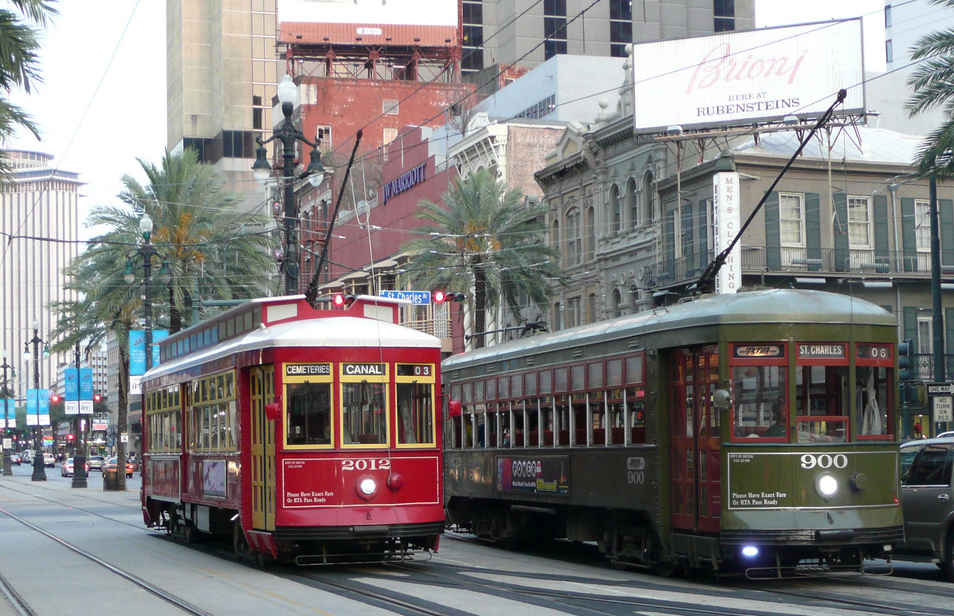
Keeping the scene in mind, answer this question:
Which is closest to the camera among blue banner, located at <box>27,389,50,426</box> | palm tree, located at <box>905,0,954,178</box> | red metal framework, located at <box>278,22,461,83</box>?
palm tree, located at <box>905,0,954,178</box>

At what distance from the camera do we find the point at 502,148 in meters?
55.0

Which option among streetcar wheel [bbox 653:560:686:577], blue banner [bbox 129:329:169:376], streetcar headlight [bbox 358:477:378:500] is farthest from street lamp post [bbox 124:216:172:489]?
streetcar wheel [bbox 653:560:686:577]

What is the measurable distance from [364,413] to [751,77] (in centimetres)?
2721

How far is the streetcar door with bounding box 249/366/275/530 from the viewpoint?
16.9m

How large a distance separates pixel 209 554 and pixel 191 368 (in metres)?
2.81

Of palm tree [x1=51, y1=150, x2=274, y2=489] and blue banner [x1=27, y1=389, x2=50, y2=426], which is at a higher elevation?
palm tree [x1=51, y1=150, x2=274, y2=489]

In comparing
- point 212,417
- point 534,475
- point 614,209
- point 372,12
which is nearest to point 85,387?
point 372,12

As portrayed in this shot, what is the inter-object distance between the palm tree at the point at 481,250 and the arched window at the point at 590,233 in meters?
5.58

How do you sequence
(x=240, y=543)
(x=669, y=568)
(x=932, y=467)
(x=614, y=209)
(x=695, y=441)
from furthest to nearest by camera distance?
(x=614, y=209) < (x=240, y=543) < (x=932, y=467) < (x=669, y=568) < (x=695, y=441)

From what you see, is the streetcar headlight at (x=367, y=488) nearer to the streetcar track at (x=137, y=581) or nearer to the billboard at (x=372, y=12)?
the streetcar track at (x=137, y=581)

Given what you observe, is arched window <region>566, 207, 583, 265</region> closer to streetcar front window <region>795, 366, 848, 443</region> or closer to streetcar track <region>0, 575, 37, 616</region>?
streetcar track <region>0, 575, 37, 616</region>

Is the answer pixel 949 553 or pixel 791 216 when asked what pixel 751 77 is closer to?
pixel 791 216

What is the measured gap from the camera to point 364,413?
669 inches

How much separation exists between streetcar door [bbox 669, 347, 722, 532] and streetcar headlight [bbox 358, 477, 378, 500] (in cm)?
363
